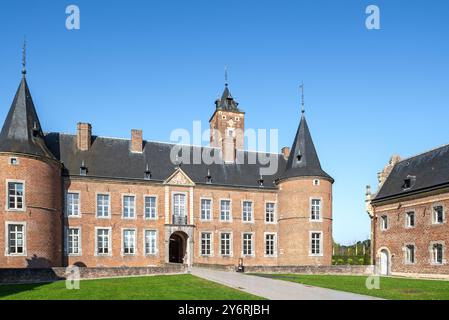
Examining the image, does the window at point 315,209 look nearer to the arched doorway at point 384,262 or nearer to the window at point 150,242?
the arched doorway at point 384,262

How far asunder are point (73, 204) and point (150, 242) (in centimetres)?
557

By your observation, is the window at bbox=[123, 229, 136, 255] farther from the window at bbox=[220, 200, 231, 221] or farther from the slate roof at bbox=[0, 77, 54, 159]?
the slate roof at bbox=[0, 77, 54, 159]

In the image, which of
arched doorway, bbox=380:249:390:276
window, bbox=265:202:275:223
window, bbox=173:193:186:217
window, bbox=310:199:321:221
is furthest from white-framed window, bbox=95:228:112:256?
arched doorway, bbox=380:249:390:276

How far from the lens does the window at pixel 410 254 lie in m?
29.9

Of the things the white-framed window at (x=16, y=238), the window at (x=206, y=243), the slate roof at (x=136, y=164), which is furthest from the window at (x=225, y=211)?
the white-framed window at (x=16, y=238)

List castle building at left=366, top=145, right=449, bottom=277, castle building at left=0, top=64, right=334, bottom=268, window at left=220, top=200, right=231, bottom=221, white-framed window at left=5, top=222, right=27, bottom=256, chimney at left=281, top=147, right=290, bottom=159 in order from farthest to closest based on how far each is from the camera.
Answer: chimney at left=281, top=147, right=290, bottom=159 → window at left=220, top=200, right=231, bottom=221 → castle building at left=366, top=145, right=449, bottom=277 → castle building at left=0, top=64, right=334, bottom=268 → white-framed window at left=5, top=222, right=27, bottom=256

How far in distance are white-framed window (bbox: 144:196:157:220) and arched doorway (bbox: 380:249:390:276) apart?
51.4ft

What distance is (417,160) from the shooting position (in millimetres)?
32844

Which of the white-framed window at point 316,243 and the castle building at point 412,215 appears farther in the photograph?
the white-framed window at point 316,243

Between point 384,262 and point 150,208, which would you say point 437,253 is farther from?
point 150,208

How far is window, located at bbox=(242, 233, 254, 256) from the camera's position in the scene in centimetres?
3453

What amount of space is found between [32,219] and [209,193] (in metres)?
12.1

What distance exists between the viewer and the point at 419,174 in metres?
31.0

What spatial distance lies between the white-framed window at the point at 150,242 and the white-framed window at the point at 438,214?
57.1 ft
